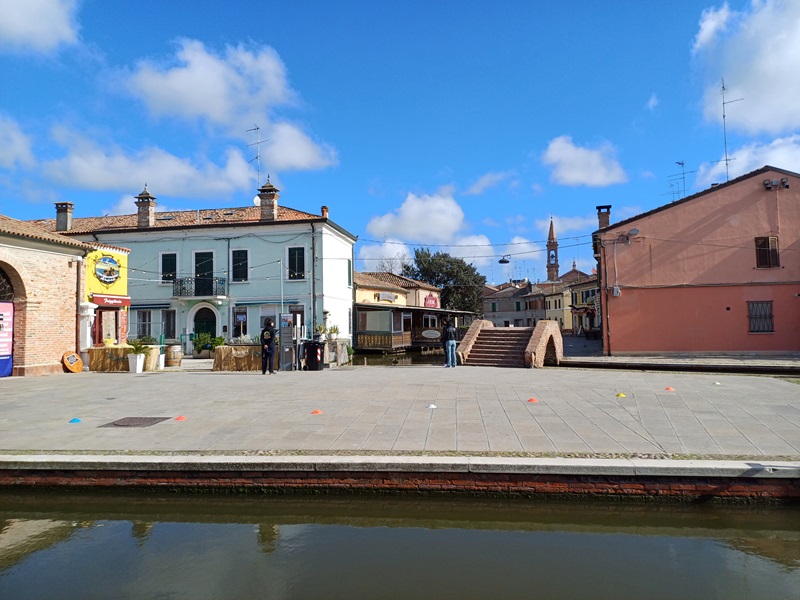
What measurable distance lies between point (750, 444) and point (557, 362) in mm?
13495

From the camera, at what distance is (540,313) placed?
7200cm

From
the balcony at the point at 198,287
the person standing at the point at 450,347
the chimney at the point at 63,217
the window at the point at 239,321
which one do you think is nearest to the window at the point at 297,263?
the window at the point at 239,321

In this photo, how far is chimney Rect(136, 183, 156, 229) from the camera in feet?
104

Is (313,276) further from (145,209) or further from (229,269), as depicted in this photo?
(145,209)

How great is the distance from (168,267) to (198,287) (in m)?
2.40

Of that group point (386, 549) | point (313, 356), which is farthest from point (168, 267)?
point (386, 549)

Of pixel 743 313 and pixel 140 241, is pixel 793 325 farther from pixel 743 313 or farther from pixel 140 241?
pixel 140 241

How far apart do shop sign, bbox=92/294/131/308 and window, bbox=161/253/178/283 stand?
947 cm

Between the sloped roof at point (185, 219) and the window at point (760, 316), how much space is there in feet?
→ 72.2

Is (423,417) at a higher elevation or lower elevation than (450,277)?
lower

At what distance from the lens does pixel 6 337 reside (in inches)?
628

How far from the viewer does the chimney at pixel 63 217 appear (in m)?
31.7

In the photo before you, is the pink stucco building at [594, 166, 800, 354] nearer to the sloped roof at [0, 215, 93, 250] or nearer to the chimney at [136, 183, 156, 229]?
the sloped roof at [0, 215, 93, 250]

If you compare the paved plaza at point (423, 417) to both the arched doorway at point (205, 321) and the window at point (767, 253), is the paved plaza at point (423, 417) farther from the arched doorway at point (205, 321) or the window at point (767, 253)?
the arched doorway at point (205, 321)
